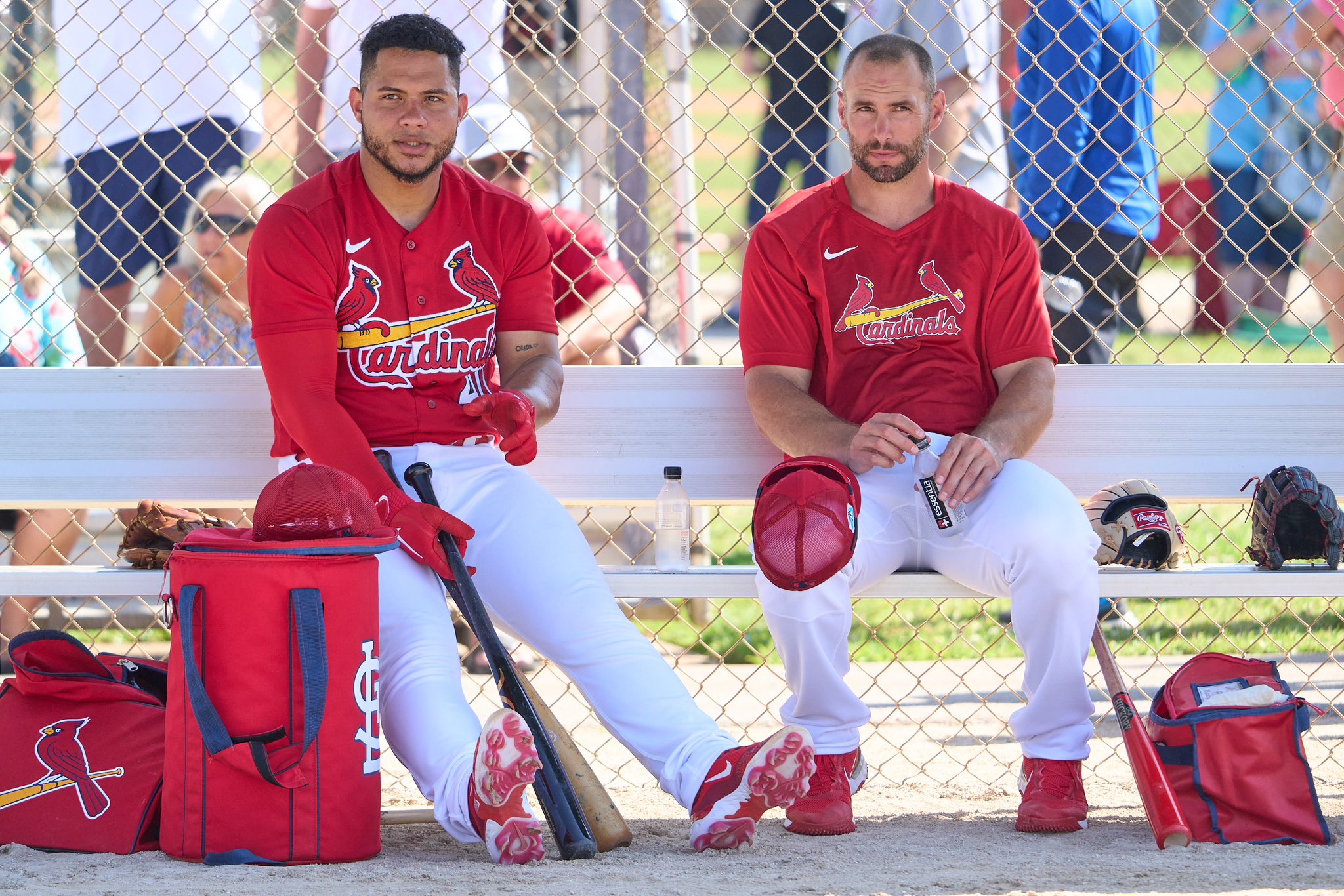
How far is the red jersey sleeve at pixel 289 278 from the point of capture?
9.95 feet

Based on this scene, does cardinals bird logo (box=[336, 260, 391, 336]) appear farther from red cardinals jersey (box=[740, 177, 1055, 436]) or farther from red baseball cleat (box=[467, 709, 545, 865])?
red baseball cleat (box=[467, 709, 545, 865])

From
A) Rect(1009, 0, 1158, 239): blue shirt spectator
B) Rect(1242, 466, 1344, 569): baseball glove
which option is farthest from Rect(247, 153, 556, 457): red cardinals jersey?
Rect(1009, 0, 1158, 239): blue shirt spectator

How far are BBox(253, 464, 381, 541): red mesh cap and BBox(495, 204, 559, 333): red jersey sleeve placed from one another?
777 millimetres

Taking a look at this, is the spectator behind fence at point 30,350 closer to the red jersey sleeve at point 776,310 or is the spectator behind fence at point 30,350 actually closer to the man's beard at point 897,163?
the red jersey sleeve at point 776,310

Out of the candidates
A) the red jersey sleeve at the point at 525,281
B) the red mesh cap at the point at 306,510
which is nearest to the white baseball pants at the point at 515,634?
the red mesh cap at the point at 306,510

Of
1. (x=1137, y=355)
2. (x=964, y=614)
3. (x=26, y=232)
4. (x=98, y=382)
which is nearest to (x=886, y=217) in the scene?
(x=98, y=382)

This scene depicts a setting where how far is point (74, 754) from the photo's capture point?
2.73 meters

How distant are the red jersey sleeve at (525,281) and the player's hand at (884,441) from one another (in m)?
0.78

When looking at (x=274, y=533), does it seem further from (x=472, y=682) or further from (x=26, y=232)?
(x=26, y=232)

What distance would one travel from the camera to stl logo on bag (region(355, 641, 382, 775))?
2.61 metres

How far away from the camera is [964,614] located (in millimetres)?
5367

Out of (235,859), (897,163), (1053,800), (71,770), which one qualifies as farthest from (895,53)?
(71,770)

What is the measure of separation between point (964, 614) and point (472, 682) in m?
1.92

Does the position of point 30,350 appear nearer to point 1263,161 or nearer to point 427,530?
point 427,530
